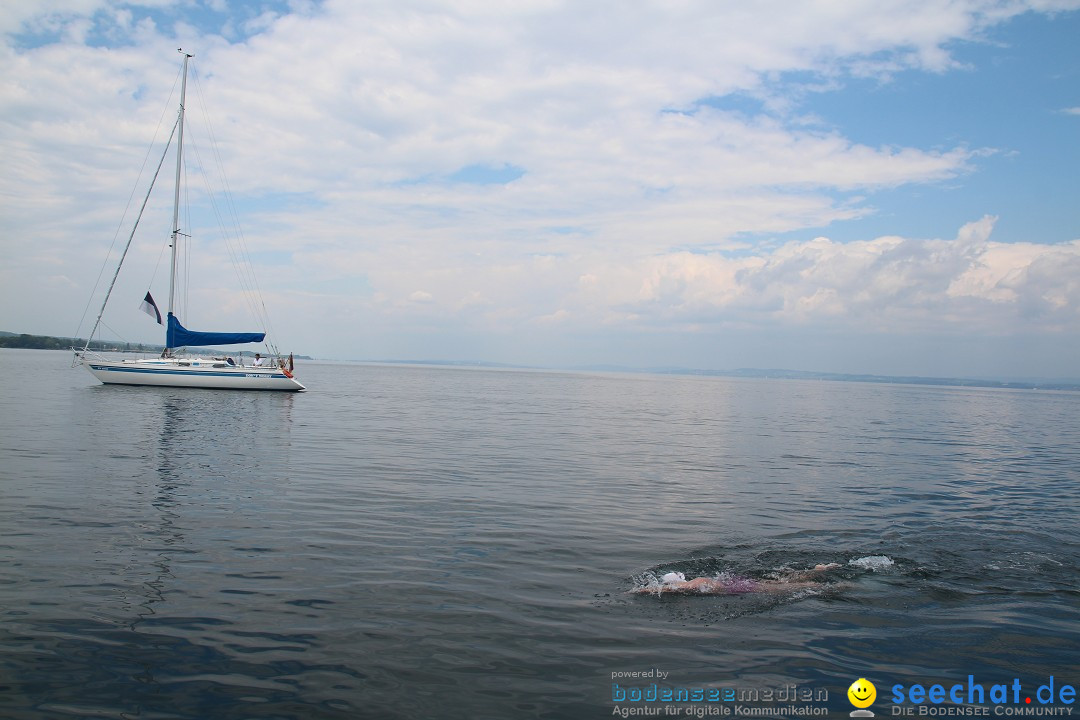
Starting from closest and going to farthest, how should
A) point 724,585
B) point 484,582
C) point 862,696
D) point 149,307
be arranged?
point 862,696
point 484,582
point 724,585
point 149,307

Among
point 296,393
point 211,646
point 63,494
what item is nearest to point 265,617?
point 211,646

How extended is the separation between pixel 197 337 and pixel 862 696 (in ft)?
181

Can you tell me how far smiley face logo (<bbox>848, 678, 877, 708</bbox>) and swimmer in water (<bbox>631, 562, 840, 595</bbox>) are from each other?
9.26 feet

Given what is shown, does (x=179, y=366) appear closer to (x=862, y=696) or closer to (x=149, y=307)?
(x=149, y=307)

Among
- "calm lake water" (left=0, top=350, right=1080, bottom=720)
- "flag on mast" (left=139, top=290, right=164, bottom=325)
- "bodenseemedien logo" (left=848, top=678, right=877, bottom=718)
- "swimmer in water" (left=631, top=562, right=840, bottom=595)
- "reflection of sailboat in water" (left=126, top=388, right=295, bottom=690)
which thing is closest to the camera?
"bodenseemedien logo" (left=848, top=678, right=877, bottom=718)

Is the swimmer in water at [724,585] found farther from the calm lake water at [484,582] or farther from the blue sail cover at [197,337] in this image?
the blue sail cover at [197,337]

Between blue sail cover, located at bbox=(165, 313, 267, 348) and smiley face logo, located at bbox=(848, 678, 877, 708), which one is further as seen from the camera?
blue sail cover, located at bbox=(165, 313, 267, 348)

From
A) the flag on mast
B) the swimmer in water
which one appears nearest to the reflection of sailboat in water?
the swimmer in water

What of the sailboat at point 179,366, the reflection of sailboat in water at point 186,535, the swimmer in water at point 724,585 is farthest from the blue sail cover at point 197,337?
the swimmer in water at point 724,585

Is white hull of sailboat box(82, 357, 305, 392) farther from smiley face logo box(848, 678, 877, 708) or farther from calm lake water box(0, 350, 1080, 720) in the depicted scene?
smiley face logo box(848, 678, 877, 708)

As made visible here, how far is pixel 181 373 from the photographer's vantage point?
5184cm

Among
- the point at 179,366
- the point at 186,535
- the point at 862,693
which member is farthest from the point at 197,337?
the point at 862,693

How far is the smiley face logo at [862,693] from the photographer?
6.93m

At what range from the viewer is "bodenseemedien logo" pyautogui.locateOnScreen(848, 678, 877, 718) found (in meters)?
6.75
